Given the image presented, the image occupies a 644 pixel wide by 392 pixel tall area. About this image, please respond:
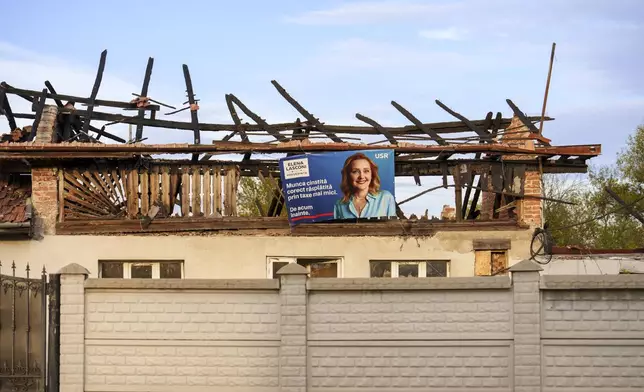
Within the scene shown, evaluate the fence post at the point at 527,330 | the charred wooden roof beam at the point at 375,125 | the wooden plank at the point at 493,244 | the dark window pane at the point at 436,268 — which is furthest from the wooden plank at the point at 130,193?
the fence post at the point at 527,330

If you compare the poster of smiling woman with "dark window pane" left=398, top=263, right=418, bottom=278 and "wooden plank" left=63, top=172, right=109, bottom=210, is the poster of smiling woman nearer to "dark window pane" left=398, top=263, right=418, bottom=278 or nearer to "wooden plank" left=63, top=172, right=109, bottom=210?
"dark window pane" left=398, top=263, right=418, bottom=278

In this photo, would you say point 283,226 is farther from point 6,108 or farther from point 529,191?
point 6,108

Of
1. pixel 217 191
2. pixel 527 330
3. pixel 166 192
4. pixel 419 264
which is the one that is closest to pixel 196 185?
pixel 217 191

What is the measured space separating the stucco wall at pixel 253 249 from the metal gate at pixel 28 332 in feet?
18.0

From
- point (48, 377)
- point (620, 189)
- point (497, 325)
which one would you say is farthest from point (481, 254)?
point (620, 189)

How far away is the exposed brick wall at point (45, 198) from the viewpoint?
17766 mm

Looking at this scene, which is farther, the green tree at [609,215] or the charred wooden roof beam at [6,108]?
the green tree at [609,215]

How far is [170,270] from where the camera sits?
1791 centimetres

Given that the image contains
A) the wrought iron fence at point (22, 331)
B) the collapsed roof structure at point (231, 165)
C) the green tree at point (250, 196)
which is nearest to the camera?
the wrought iron fence at point (22, 331)

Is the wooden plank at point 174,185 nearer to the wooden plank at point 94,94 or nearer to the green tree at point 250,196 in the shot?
the wooden plank at point 94,94

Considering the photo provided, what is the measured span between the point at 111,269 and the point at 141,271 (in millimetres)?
575

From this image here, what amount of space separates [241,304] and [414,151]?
269 inches

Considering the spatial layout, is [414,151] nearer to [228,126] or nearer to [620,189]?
[228,126]

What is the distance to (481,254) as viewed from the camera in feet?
58.6
